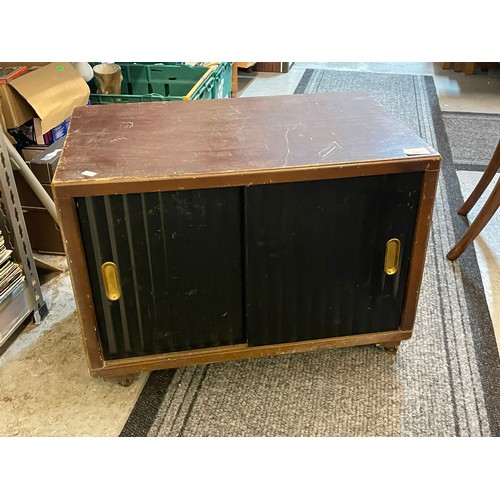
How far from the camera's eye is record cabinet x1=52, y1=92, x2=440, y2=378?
3.18 ft

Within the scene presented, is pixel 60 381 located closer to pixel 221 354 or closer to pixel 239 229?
pixel 221 354

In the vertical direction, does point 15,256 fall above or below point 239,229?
below

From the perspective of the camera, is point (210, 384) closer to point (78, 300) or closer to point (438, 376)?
point (78, 300)

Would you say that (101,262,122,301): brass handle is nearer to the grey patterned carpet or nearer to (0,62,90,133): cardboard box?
the grey patterned carpet

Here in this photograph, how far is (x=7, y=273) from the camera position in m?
1.26

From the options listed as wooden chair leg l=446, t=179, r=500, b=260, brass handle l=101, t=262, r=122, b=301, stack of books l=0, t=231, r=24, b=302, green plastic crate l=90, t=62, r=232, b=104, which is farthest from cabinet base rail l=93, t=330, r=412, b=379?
green plastic crate l=90, t=62, r=232, b=104

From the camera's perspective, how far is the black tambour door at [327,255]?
39.9 inches

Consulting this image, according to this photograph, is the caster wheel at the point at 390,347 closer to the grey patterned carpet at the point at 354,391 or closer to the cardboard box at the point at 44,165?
the grey patterned carpet at the point at 354,391

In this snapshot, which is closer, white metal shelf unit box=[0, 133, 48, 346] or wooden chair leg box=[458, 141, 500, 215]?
white metal shelf unit box=[0, 133, 48, 346]

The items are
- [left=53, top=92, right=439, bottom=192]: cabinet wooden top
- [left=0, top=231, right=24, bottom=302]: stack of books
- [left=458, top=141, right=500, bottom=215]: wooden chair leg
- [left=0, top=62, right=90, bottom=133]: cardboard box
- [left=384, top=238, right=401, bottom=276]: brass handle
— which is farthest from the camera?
[left=458, top=141, right=500, bottom=215]: wooden chair leg

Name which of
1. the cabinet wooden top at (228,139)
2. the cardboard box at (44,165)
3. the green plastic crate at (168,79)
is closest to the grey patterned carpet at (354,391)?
the cabinet wooden top at (228,139)

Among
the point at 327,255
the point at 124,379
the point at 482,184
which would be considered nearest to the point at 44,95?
the point at 124,379

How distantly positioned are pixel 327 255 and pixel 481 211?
739 millimetres

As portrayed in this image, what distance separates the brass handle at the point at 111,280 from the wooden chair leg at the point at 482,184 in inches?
51.4
